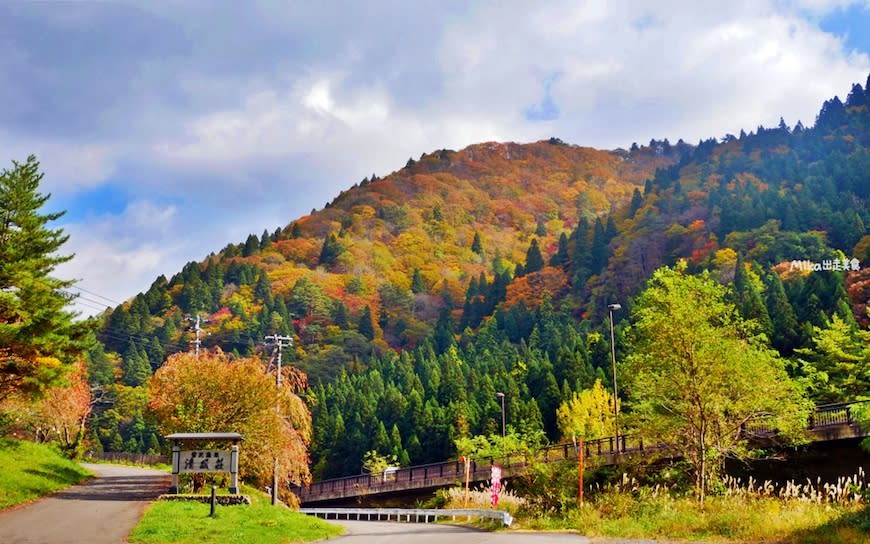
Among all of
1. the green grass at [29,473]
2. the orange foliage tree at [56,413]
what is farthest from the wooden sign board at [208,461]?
the orange foliage tree at [56,413]

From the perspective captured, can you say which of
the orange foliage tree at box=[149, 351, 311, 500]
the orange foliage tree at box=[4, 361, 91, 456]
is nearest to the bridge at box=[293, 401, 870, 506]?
the orange foliage tree at box=[149, 351, 311, 500]

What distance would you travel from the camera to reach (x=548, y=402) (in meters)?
73.1

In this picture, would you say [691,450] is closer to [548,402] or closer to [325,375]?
[548,402]

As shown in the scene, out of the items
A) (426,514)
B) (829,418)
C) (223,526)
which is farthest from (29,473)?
(829,418)

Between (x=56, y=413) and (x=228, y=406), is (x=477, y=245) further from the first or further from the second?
(x=228, y=406)

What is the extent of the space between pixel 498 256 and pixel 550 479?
16723cm

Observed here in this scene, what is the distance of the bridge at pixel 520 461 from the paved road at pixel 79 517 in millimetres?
15770

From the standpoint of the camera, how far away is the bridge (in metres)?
30.0

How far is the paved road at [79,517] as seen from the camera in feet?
56.9

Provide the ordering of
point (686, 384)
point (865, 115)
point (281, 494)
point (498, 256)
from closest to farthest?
point (686, 384), point (281, 494), point (865, 115), point (498, 256)

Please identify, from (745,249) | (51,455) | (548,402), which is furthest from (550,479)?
(745,249)

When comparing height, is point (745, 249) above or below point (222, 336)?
above

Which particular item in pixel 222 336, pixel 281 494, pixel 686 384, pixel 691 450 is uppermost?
pixel 222 336

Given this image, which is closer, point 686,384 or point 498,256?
point 686,384
